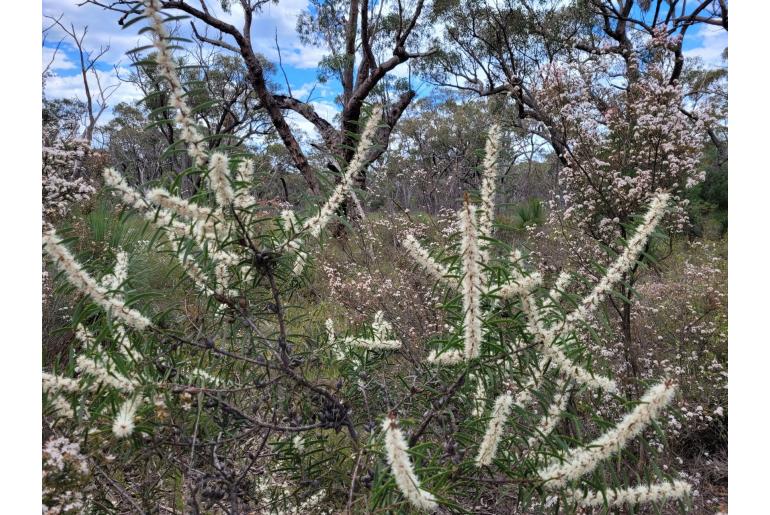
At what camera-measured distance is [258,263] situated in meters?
1.02

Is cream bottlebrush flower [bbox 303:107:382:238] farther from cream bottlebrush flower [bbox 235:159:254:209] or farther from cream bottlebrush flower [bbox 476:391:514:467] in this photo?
cream bottlebrush flower [bbox 476:391:514:467]

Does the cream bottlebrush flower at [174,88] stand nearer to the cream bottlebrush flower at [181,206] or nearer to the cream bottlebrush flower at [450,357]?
the cream bottlebrush flower at [181,206]

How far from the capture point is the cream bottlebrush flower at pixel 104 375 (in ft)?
3.05

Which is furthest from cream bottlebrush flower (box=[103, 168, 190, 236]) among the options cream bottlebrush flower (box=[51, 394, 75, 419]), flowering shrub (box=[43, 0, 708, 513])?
cream bottlebrush flower (box=[51, 394, 75, 419])

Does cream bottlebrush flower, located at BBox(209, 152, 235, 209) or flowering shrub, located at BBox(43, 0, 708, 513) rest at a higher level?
cream bottlebrush flower, located at BBox(209, 152, 235, 209)

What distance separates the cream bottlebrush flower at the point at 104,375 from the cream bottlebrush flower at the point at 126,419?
0.03 meters

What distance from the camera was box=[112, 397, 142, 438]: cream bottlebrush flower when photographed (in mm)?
823

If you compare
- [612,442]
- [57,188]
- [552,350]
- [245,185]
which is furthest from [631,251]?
[57,188]

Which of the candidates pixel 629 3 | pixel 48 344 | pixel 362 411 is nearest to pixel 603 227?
pixel 362 411

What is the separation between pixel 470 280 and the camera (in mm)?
823

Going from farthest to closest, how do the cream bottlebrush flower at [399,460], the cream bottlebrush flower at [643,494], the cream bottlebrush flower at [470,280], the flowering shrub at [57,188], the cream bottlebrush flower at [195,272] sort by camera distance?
the flowering shrub at [57,188], the cream bottlebrush flower at [195,272], the cream bottlebrush flower at [643,494], the cream bottlebrush flower at [470,280], the cream bottlebrush flower at [399,460]

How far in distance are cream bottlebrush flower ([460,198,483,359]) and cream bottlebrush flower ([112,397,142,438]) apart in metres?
0.60

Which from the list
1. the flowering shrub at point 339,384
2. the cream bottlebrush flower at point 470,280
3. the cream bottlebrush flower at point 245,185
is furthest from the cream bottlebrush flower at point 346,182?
the cream bottlebrush flower at point 470,280

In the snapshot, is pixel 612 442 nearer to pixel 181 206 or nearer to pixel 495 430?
pixel 495 430
